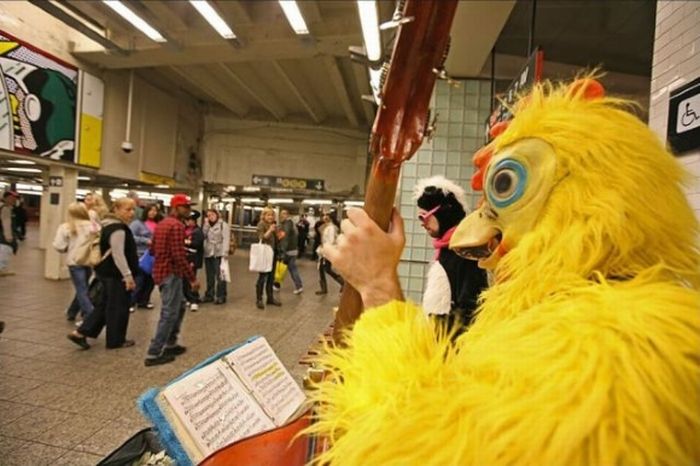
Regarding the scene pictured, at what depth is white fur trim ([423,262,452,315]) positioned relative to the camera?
1999mm

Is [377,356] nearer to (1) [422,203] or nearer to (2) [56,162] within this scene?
(1) [422,203]

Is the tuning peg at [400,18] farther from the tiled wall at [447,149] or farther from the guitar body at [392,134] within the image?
the tiled wall at [447,149]

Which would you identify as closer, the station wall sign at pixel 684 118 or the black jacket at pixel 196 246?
the station wall sign at pixel 684 118

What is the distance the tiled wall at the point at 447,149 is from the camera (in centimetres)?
408

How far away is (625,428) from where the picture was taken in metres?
0.40

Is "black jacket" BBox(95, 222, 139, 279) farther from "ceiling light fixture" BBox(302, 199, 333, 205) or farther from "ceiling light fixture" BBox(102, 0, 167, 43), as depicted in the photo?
"ceiling light fixture" BBox(302, 199, 333, 205)

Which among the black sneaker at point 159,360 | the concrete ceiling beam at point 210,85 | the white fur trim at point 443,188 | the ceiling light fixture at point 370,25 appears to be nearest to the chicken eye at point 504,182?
the white fur trim at point 443,188

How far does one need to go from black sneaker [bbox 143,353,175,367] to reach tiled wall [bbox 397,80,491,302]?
225 centimetres

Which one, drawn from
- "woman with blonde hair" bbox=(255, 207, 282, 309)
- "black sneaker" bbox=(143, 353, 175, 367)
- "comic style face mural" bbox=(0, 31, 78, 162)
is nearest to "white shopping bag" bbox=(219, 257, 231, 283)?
"woman with blonde hair" bbox=(255, 207, 282, 309)

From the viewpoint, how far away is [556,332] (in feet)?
1.50

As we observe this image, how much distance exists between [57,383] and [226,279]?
299 cm

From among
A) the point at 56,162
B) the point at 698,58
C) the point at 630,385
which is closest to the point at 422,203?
the point at 698,58

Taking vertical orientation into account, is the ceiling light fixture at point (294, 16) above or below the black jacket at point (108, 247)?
above

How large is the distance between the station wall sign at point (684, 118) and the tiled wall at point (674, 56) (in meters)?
0.03
